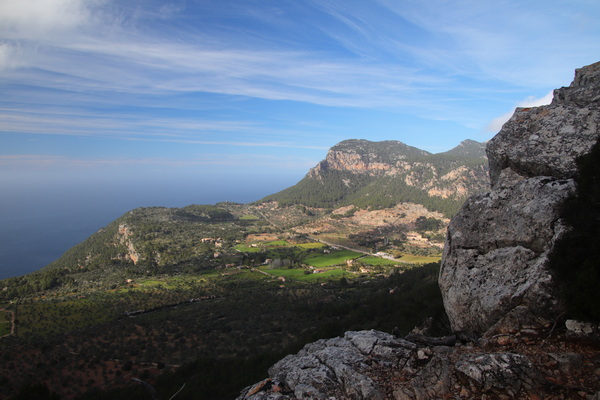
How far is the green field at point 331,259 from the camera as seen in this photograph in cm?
7938

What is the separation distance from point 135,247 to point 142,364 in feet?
268

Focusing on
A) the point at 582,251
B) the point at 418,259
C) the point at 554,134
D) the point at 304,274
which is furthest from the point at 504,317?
the point at 418,259

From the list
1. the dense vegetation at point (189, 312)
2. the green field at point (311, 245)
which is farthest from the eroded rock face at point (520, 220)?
the green field at point (311, 245)

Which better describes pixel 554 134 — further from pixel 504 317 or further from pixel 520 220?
pixel 504 317

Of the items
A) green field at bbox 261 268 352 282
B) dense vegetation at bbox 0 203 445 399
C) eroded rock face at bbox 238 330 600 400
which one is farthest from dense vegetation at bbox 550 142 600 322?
green field at bbox 261 268 352 282

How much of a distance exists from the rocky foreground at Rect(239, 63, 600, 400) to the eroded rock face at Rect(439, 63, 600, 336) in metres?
0.03

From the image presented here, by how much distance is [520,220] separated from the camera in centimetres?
847

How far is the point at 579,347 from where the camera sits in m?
6.11

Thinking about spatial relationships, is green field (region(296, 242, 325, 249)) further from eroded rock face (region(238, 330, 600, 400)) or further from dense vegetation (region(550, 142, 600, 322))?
dense vegetation (region(550, 142, 600, 322))

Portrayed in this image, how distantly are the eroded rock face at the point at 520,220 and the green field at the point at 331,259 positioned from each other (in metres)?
68.8

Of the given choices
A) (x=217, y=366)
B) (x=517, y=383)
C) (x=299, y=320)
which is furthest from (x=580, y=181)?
(x=299, y=320)

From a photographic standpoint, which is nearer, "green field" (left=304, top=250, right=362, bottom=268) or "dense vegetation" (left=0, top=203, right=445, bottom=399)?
"dense vegetation" (left=0, top=203, right=445, bottom=399)

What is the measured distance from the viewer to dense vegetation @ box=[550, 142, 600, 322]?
618cm

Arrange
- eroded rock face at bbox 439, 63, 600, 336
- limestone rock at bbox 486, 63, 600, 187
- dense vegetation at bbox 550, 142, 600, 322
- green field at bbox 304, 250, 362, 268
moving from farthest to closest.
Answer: green field at bbox 304, 250, 362, 268
limestone rock at bbox 486, 63, 600, 187
eroded rock face at bbox 439, 63, 600, 336
dense vegetation at bbox 550, 142, 600, 322
